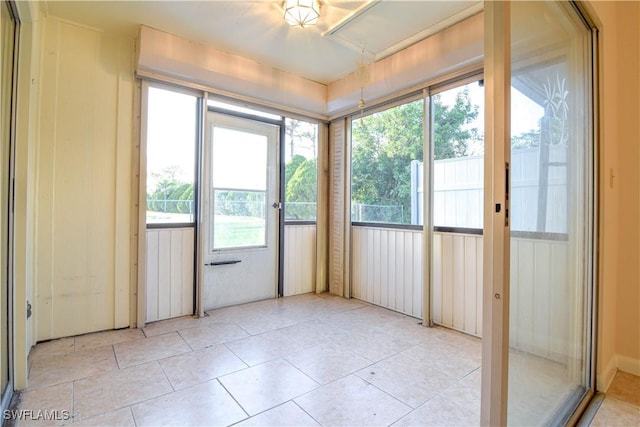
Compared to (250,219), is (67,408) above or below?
below

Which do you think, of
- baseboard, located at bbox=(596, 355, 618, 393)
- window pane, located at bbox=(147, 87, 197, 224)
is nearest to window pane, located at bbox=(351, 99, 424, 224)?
baseboard, located at bbox=(596, 355, 618, 393)

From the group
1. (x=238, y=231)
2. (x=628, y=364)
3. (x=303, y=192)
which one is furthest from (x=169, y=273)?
(x=628, y=364)

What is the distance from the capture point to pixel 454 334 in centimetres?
278

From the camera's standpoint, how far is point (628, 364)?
2074 millimetres

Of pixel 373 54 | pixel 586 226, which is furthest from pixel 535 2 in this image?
pixel 373 54

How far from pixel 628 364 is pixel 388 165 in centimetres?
244

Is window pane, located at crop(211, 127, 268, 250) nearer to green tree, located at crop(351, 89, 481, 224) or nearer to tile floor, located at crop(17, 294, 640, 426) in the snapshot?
tile floor, located at crop(17, 294, 640, 426)

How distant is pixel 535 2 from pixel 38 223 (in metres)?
3.41

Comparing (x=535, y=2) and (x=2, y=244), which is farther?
(x=2, y=244)

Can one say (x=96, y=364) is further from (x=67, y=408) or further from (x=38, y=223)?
(x=38, y=223)

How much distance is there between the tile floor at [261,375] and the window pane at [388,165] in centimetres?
119

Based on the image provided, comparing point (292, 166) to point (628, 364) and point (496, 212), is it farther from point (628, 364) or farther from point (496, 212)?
point (628, 364)

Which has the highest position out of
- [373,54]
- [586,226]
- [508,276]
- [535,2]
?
[373,54]

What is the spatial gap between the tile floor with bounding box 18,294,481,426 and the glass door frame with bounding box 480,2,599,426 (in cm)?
76
